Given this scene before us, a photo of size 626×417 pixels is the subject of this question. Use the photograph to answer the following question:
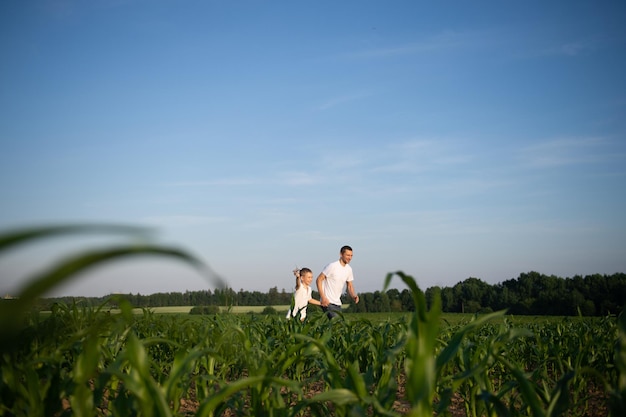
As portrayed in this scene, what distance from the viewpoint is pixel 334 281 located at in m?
11.2

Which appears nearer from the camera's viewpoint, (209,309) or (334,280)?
(209,309)

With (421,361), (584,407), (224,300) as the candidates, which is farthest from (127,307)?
(584,407)

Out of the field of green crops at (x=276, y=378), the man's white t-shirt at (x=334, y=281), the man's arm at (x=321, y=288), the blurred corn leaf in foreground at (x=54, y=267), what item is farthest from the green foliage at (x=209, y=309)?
the man's white t-shirt at (x=334, y=281)

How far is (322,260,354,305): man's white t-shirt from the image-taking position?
11203mm

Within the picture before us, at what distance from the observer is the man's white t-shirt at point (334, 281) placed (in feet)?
36.8

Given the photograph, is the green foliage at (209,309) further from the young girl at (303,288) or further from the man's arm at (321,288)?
the man's arm at (321,288)

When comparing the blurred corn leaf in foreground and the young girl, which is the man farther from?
the blurred corn leaf in foreground

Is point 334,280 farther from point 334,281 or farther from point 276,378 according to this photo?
point 276,378

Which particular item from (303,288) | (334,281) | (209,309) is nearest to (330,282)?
(334,281)

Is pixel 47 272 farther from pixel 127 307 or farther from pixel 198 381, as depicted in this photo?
pixel 198 381

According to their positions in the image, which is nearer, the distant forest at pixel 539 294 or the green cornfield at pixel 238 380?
the green cornfield at pixel 238 380

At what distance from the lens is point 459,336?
2174mm

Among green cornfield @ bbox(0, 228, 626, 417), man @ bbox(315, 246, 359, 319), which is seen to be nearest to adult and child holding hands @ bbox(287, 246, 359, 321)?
man @ bbox(315, 246, 359, 319)

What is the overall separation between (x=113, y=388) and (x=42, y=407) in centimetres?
104
